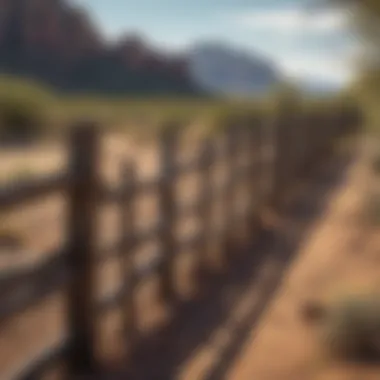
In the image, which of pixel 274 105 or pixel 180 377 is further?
pixel 274 105

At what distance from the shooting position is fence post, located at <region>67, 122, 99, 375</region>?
6977 mm

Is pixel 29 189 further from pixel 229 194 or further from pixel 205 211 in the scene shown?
pixel 229 194

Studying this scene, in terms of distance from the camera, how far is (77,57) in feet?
299

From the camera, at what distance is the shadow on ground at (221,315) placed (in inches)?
294

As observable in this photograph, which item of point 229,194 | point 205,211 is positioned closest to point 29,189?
point 205,211

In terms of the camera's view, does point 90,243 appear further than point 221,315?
No

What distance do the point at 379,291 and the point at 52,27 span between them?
8354 cm

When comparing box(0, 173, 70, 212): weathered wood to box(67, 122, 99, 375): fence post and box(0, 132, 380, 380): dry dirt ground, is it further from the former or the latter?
box(0, 132, 380, 380): dry dirt ground

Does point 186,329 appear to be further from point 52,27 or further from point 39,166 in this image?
point 52,27

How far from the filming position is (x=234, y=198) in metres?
13.5

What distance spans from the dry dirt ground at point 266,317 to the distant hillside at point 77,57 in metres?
58.8

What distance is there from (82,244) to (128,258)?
122cm

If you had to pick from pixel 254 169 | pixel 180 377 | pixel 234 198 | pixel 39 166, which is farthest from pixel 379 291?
pixel 39 166

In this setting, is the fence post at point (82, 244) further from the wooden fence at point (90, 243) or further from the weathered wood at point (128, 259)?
the weathered wood at point (128, 259)
